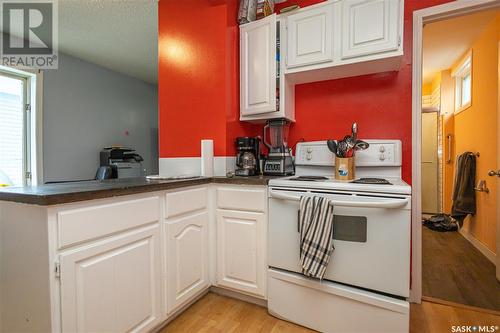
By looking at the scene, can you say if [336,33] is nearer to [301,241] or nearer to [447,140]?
[301,241]

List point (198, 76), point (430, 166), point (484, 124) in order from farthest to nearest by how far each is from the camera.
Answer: point (430, 166)
point (484, 124)
point (198, 76)

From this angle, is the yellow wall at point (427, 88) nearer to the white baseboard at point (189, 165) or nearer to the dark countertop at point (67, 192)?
the white baseboard at point (189, 165)

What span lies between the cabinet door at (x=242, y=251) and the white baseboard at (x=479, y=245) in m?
2.24

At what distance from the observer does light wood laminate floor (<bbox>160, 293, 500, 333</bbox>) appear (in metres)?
1.47

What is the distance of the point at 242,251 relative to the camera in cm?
168

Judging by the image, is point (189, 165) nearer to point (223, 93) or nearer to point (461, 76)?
point (223, 93)

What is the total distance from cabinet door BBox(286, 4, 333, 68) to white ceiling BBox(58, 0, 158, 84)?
136 cm

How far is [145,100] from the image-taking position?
4.74 m

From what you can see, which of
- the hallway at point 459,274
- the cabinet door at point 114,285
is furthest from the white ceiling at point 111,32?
the hallway at point 459,274

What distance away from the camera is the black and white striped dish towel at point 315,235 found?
1329 millimetres

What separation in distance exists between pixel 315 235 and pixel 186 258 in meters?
0.79

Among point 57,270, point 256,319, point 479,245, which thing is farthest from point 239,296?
point 479,245

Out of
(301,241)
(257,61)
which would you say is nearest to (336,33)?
(257,61)

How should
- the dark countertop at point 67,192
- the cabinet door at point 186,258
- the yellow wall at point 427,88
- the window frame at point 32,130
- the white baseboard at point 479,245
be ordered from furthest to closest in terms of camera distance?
the yellow wall at point 427,88, the window frame at point 32,130, the white baseboard at point 479,245, the cabinet door at point 186,258, the dark countertop at point 67,192
